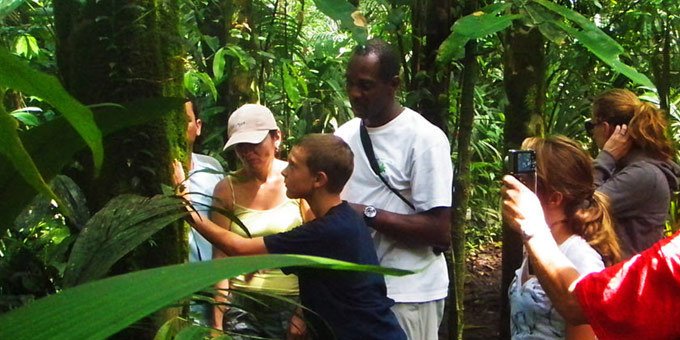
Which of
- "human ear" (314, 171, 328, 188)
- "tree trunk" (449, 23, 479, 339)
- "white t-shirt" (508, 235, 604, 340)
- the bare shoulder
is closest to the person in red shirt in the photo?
"white t-shirt" (508, 235, 604, 340)

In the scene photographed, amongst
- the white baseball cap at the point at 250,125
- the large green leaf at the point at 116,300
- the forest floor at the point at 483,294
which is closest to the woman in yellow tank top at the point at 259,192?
the white baseball cap at the point at 250,125

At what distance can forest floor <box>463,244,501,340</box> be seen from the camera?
5457mm

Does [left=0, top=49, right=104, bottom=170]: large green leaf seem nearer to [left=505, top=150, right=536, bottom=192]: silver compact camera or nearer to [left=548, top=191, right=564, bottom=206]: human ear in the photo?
[left=505, top=150, right=536, bottom=192]: silver compact camera

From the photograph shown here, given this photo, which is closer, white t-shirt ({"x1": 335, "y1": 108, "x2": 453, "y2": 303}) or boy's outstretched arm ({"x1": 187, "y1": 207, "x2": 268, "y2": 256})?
boy's outstretched arm ({"x1": 187, "y1": 207, "x2": 268, "y2": 256})

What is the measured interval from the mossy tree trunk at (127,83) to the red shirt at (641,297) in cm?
93

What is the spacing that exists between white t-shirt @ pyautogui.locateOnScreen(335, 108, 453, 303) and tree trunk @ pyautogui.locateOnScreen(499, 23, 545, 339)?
1.58 meters

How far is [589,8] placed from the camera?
5.01m

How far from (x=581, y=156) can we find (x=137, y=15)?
1.36 meters

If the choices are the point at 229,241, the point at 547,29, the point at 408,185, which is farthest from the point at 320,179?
the point at 547,29

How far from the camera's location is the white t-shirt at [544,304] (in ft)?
7.66

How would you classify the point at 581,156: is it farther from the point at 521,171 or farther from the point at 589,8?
the point at 589,8

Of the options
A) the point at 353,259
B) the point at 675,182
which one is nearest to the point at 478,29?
the point at 353,259

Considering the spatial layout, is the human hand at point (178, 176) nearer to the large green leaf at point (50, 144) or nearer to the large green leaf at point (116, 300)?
the large green leaf at point (50, 144)

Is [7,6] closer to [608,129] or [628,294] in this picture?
[628,294]
